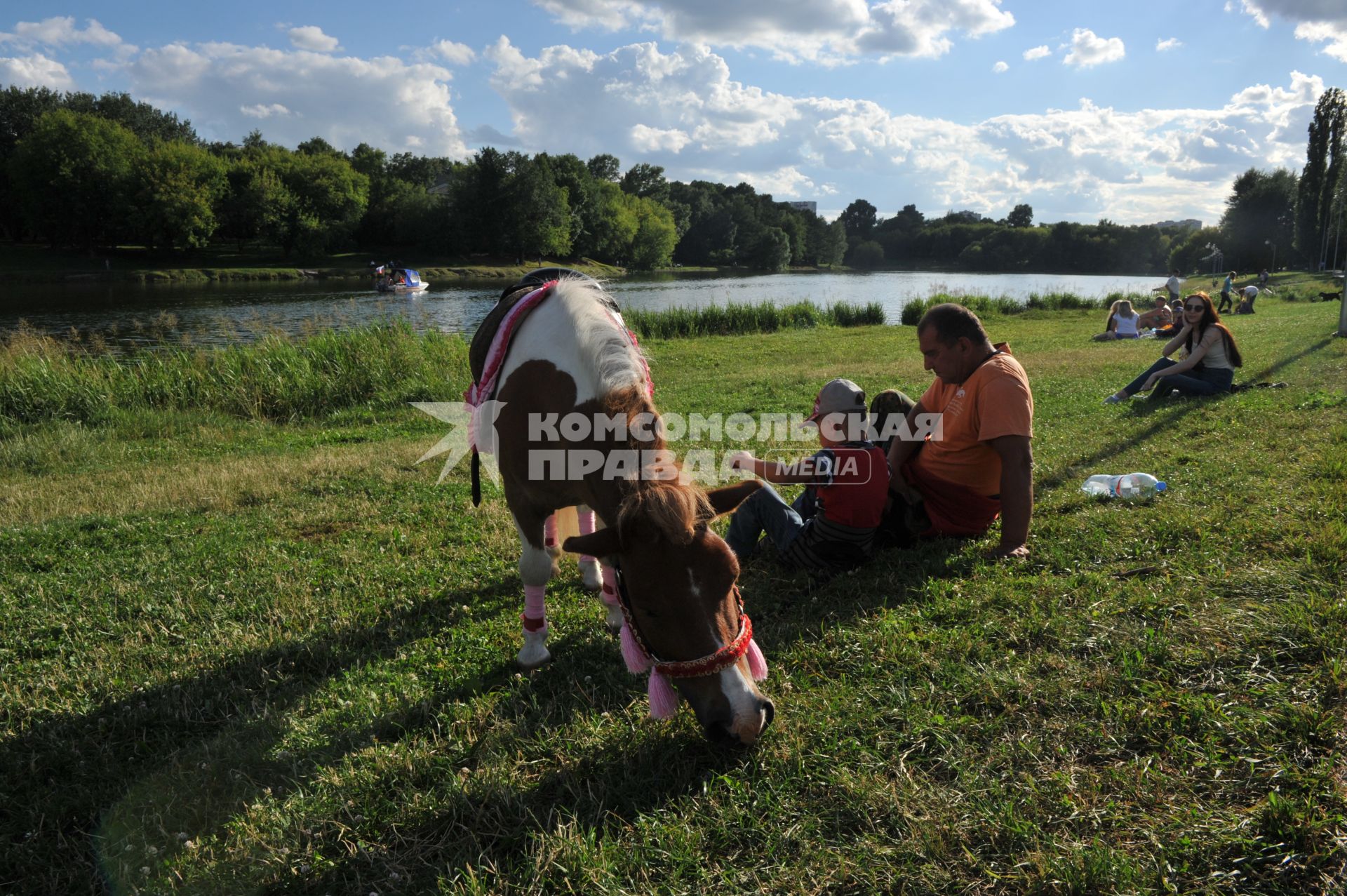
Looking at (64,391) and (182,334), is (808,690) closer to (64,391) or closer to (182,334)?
(64,391)

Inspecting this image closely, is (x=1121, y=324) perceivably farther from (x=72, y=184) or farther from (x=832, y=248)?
(x=832, y=248)

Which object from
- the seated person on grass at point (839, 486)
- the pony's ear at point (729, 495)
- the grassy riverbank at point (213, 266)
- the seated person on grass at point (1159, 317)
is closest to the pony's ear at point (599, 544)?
the pony's ear at point (729, 495)

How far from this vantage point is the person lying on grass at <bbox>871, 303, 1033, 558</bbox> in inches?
170

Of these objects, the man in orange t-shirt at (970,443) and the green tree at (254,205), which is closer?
the man in orange t-shirt at (970,443)

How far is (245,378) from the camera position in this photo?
12.2 m

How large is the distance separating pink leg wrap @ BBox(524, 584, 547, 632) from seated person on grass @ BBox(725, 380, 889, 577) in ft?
5.09

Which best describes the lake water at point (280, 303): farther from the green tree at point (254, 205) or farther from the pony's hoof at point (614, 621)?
the green tree at point (254, 205)

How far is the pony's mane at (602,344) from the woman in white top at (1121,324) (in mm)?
18160

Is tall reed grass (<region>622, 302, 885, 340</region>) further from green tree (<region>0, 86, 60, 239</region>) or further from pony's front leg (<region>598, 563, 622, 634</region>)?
green tree (<region>0, 86, 60, 239</region>)

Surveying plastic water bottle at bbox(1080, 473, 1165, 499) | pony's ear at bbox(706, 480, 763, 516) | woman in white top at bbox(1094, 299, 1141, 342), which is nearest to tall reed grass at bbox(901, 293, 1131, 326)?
woman in white top at bbox(1094, 299, 1141, 342)

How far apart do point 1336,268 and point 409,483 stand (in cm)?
8280

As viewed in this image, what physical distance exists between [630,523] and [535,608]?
1418mm

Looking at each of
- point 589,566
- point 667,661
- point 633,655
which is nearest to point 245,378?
point 589,566

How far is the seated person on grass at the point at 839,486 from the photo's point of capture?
4.28 metres
